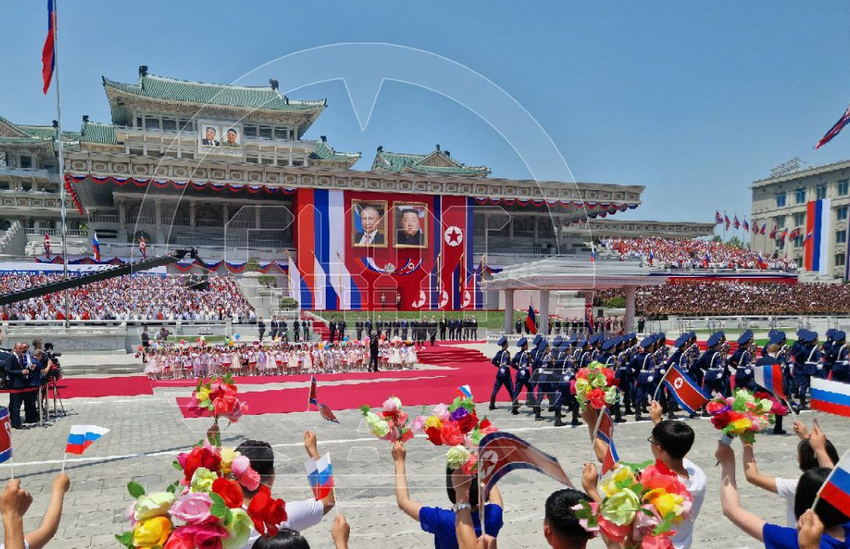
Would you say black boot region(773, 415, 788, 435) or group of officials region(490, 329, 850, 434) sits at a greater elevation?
group of officials region(490, 329, 850, 434)

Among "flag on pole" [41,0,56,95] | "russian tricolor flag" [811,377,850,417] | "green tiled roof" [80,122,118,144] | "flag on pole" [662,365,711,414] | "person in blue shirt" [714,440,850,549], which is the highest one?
"green tiled roof" [80,122,118,144]

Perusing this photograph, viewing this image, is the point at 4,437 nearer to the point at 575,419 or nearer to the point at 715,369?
the point at 575,419

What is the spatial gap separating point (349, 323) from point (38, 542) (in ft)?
69.5

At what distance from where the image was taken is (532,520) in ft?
17.7

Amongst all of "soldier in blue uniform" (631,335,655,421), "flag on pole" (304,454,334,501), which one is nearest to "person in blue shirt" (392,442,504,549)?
"flag on pole" (304,454,334,501)

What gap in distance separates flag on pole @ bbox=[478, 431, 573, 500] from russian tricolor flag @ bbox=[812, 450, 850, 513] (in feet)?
3.36

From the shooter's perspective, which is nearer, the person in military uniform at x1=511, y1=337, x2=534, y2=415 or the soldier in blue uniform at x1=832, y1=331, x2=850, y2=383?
the person in military uniform at x1=511, y1=337, x2=534, y2=415

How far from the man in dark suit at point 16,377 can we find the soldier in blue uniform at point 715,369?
1223cm

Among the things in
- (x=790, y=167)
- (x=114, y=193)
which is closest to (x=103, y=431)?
(x=114, y=193)

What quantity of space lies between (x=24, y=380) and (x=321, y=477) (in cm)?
911

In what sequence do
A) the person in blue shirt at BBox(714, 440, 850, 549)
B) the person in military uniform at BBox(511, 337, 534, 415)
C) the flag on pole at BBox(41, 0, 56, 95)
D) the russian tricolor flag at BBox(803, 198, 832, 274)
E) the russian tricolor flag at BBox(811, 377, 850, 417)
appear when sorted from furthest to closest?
the russian tricolor flag at BBox(803, 198, 832, 274) < the flag on pole at BBox(41, 0, 56, 95) < the person in military uniform at BBox(511, 337, 534, 415) < the russian tricolor flag at BBox(811, 377, 850, 417) < the person in blue shirt at BBox(714, 440, 850, 549)

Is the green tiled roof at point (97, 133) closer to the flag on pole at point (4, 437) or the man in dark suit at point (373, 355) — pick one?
the man in dark suit at point (373, 355)

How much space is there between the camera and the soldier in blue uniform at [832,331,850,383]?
35.0ft

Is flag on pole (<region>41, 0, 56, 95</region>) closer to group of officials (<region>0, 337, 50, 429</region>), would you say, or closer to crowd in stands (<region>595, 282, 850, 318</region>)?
group of officials (<region>0, 337, 50, 429</region>)
